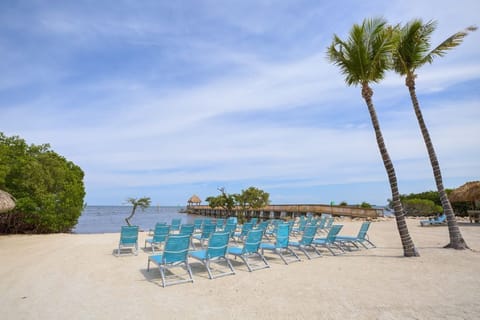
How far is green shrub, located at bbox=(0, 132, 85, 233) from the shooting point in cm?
1332

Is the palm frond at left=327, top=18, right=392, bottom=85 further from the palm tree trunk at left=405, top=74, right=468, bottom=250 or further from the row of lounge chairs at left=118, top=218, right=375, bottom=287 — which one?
the row of lounge chairs at left=118, top=218, right=375, bottom=287

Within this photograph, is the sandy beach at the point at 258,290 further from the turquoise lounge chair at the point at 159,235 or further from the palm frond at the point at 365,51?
the palm frond at the point at 365,51

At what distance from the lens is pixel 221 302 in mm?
4250

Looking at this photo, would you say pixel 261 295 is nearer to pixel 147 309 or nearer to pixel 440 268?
pixel 147 309

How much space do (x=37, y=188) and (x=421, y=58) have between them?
17175 mm

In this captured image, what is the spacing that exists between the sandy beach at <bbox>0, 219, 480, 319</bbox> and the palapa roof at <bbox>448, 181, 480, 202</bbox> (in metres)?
14.3

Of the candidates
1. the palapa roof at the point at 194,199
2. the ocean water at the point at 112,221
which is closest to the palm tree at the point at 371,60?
the ocean water at the point at 112,221

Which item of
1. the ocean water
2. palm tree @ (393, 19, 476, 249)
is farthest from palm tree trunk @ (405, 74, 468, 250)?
the ocean water

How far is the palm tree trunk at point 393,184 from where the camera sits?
752 centimetres

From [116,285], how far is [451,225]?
377 inches

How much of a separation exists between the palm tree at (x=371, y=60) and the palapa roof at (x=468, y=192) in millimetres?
14672

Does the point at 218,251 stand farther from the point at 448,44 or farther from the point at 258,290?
the point at 448,44

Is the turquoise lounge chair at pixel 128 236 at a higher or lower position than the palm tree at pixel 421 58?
lower

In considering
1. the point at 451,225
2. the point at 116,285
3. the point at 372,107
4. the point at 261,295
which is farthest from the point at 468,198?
the point at 116,285
